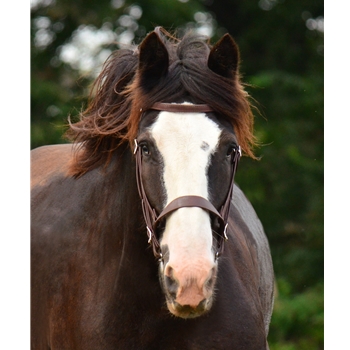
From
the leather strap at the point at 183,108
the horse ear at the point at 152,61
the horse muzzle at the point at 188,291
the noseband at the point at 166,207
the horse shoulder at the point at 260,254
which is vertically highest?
the horse ear at the point at 152,61

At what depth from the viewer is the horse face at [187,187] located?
266cm

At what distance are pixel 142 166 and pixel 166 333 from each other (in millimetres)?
823

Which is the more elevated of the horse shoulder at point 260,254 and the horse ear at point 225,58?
the horse ear at point 225,58

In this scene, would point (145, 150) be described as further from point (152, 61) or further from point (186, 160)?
point (152, 61)

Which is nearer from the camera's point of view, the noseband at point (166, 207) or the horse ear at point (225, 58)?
the noseband at point (166, 207)

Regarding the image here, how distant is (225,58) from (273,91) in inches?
308

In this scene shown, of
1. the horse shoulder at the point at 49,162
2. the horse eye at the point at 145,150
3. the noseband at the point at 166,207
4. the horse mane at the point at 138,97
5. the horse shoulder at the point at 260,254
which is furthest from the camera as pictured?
the horse shoulder at the point at 49,162

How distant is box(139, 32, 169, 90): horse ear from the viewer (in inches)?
124

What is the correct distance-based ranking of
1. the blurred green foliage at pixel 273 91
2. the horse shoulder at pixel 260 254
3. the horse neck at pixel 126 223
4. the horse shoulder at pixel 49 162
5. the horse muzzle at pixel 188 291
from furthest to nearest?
1. the blurred green foliage at pixel 273 91
2. the horse shoulder at pixel 49 162
3. the horse shoulder at pixel 260 254
4. the horse neck at pixel 126 223
5. the horse muzzle at pixel 188 291

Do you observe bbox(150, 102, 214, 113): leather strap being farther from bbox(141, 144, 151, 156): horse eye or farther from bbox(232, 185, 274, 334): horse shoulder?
bbox(232, 185, 274, 334): horse shoulder

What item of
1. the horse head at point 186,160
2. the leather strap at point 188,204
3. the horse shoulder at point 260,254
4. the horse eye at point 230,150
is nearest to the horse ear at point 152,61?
the horse head at point 186,160

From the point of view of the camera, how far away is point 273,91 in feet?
35.7

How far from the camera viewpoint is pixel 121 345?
10.6 ft

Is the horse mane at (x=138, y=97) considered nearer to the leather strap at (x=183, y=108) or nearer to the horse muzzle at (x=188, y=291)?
the leather strap at (x=183, y=108)
